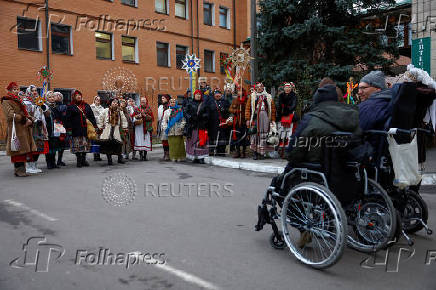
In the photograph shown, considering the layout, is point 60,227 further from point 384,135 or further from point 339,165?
point 384,135

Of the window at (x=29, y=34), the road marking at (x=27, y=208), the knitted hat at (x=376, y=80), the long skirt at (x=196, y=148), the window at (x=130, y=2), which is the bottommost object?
the road marking at (x=27, y=208)

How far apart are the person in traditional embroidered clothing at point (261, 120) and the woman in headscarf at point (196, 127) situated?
4.61 ft

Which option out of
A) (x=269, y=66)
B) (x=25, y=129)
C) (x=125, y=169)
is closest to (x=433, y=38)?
(x=269, y=66)

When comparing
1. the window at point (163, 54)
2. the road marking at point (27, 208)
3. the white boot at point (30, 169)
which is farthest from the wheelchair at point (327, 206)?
the window at point (163, 54)

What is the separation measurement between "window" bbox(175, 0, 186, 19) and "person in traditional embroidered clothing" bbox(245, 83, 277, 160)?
1931cm

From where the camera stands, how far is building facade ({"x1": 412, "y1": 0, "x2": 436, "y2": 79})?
43.2 feet

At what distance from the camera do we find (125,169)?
1035cm

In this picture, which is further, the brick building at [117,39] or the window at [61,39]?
the window at [61,39]

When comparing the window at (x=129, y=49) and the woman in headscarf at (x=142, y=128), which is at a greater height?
the window at (x=129, y=49)

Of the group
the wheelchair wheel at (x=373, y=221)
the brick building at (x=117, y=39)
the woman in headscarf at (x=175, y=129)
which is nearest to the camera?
the wheelchair wheel at (x=373, y=221)

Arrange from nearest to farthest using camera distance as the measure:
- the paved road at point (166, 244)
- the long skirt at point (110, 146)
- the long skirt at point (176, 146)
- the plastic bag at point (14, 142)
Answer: the paved road at point (166, 244) < the plastic bag at point (14, 142) < the long skirt at point (110, 146) < the long skirt at point (176, 146)

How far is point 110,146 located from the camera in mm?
11344

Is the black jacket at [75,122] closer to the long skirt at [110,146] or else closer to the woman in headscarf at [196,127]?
the long skirt at [110,146]

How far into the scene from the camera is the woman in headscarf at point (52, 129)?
34.3ft
